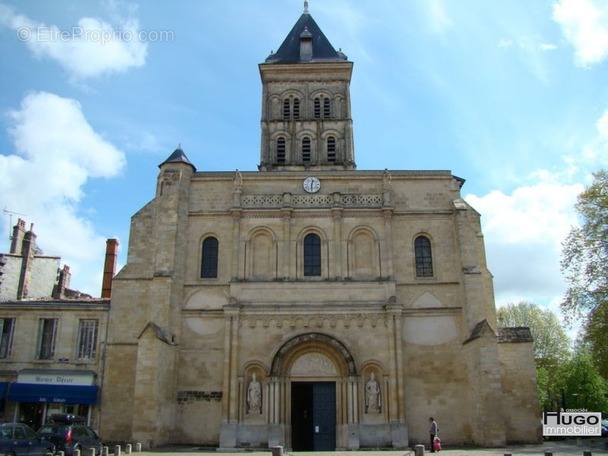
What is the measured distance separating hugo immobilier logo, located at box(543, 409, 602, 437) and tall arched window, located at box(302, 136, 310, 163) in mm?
18166

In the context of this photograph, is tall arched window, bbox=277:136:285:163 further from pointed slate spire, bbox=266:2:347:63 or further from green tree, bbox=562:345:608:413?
green tree, bbox=562:345:608:413

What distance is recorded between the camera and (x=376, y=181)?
26.4m

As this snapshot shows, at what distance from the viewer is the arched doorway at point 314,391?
74.8 ft

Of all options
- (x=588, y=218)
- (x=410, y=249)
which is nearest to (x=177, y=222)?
(x=410, y=249)

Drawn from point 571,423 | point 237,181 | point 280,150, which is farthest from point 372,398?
point 280,150

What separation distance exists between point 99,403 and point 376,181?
15575 millimetres

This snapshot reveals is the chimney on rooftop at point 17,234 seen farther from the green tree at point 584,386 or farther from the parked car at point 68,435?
the green tree at point 584,386

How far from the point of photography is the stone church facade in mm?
22688

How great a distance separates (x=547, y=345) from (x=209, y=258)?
107 ft

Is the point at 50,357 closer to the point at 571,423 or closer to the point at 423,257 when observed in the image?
the point at 423,257

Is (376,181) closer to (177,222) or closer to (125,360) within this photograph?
(177,222)

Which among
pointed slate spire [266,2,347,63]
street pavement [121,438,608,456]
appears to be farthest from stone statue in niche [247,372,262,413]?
pointed slate spire [266,2,347,63]

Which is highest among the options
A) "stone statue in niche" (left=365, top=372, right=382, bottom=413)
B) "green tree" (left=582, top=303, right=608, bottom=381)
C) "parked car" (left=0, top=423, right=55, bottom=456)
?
"green tree" (left=582, top=303, right=608, bottom=381)

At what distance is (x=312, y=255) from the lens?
83.3ft
